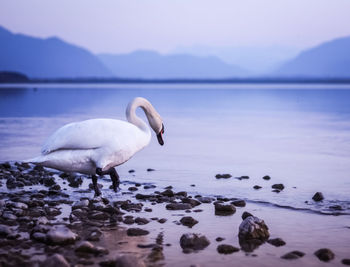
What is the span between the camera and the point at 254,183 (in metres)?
12.0

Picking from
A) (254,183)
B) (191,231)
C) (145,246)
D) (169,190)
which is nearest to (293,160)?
(254,183)

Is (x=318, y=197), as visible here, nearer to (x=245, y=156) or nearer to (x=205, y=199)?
(x=205, y=199)

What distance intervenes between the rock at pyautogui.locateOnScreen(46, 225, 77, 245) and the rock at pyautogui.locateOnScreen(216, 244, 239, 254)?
1.80 metres

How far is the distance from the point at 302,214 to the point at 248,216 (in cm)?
127

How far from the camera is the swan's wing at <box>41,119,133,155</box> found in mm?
9547

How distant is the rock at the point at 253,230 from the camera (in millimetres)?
7602

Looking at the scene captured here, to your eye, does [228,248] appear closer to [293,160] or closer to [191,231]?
[191,231]

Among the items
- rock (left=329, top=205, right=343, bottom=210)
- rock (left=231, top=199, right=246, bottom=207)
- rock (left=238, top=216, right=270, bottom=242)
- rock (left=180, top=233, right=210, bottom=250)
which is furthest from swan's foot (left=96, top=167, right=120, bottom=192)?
rock (left=329, top=205, right=343, bottom=210)

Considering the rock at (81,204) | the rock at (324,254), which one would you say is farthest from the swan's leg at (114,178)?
the rock at (324,254)

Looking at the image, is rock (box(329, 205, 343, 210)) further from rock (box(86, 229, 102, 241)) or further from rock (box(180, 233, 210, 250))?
rock (box(86, 229, 102, 241))

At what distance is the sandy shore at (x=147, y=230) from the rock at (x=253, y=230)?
0.34ft

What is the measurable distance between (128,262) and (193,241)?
1324 millimetres

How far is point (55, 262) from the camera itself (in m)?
6.13

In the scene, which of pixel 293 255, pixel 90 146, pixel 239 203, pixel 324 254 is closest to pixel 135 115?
pixel 90 146
